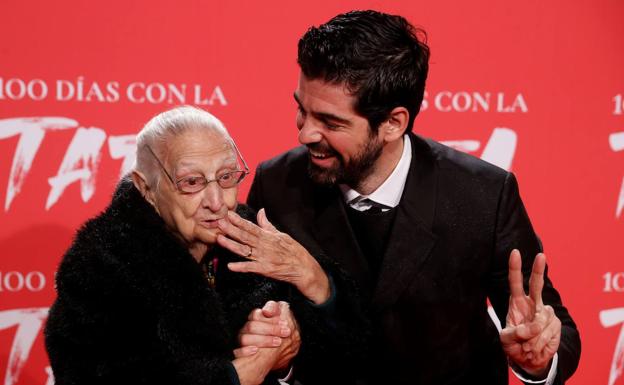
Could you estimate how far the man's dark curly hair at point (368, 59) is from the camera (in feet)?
5.78

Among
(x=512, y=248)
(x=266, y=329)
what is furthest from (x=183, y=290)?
(x=512, y=248)

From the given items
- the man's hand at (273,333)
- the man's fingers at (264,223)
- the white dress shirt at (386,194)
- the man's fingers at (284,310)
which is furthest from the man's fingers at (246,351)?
the white dress shirt at (386,194)

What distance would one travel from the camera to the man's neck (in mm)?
1896

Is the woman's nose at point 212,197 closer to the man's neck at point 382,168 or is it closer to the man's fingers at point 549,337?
the man's neck at point 382,168

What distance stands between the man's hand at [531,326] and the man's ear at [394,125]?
0.46 m

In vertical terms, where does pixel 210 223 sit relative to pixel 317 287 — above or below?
above

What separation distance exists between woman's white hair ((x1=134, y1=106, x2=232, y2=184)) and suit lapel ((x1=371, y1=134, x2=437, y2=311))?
0.52 m

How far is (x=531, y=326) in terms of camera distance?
1.53 meters

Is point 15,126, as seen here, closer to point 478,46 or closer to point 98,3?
point 98,3

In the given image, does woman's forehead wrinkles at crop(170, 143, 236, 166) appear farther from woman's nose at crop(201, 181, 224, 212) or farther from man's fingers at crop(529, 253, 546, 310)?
man's fingers at crop(529, 253, 546, 310)

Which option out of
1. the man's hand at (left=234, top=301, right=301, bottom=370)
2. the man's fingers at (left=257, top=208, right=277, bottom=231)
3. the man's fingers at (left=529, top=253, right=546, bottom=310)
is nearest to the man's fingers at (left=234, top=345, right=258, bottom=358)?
the man's hand at (left=234, top=301, right=301, bottom=370)

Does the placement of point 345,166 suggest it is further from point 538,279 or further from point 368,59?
point 538,279

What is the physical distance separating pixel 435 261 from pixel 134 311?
2.56 ft

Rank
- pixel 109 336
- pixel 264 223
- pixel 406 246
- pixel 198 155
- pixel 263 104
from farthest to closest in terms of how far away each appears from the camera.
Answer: pixel 263 104, pixel 406 246, pixel 264 223, pixel 198 155, pixel 109 336
